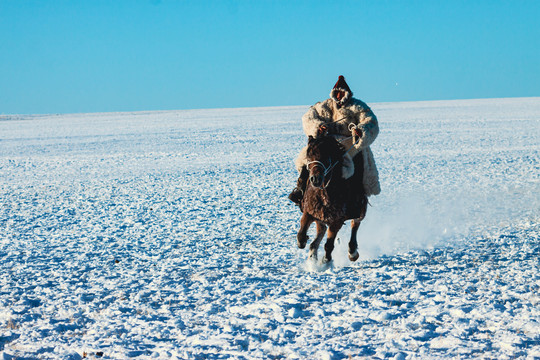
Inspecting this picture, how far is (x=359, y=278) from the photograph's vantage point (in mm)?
5793

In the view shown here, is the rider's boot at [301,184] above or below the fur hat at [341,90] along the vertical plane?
below

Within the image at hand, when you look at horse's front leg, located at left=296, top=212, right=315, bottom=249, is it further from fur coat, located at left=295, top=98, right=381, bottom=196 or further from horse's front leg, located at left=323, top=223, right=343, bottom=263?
fur coat, located at left=295, top=98, right=381, bottom=196

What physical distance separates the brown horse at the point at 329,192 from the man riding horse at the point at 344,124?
127 millimetres

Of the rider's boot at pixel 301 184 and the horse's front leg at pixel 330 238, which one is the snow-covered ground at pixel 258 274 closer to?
the horse's front leg at pixel 330 238

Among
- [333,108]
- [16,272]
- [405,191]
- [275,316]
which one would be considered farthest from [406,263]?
[405,191]

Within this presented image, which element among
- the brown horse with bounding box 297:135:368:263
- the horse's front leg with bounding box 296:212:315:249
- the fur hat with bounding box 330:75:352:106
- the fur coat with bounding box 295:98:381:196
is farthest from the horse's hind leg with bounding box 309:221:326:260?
the fur hat with bounding box 330:75:352:106

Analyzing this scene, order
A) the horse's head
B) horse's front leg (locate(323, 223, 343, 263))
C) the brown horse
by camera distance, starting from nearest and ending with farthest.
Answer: the horse's head, the brown horse, horse's front leg (locate(323, 223, 343, 263))

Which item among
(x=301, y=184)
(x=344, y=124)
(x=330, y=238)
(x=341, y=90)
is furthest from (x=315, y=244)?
(x=341, y=90)

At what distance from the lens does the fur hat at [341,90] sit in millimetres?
6172

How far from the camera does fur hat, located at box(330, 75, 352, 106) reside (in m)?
6.17

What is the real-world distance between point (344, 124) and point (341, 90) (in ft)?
1.18

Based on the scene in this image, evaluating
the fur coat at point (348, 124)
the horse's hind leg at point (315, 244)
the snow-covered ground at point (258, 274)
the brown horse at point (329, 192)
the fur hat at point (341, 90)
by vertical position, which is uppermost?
the fur hat at point (341, 90)

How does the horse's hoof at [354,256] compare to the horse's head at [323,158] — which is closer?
the horse's head at [323,158]

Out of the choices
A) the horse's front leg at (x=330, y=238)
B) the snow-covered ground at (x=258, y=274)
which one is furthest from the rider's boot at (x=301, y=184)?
the snow-covered ground at (x=258, y=274)
